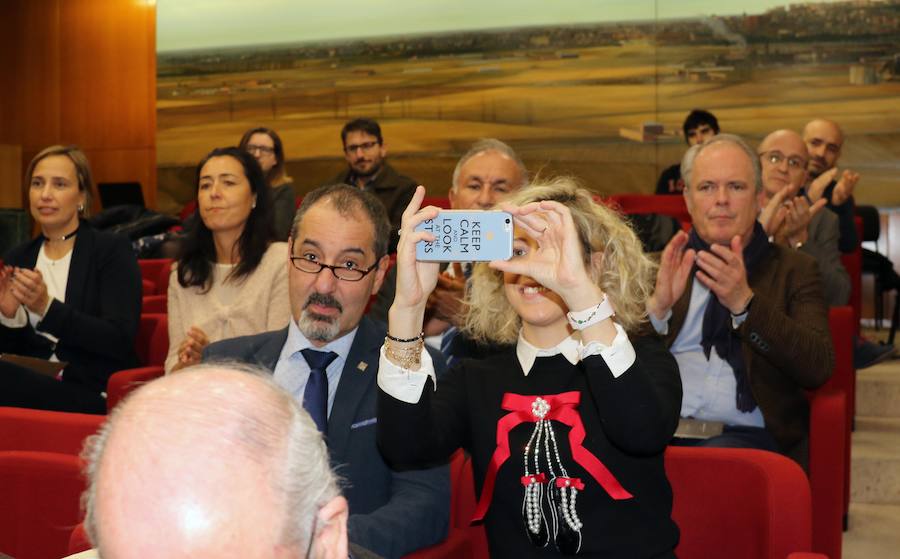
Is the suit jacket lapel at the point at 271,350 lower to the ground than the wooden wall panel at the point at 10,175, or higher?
lower

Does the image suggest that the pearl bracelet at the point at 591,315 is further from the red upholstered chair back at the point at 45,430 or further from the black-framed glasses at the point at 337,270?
the red upholstered chair back at the point at 45,430

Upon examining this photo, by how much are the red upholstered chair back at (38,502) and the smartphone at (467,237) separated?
76 cm

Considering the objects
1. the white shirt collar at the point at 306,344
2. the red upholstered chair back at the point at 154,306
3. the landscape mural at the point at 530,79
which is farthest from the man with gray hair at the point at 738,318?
the landscape mural at the point at 530,79

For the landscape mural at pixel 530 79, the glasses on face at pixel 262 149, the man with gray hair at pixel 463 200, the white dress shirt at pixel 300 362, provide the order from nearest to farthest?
1. the white dress shirt at pixel 300 362
2. the man with gray hair at pixel 463 200
3. the glasses on face at pixel 262 149
4. the landscape mural at pixel 530 79

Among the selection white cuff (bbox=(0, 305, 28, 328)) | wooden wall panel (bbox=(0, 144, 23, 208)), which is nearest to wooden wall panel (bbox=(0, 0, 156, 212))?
wooden wall panel (bbox=(0, 144, 23, 208))

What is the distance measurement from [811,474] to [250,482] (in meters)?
2.20

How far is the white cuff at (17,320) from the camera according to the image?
3672mm

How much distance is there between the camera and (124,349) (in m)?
3.63

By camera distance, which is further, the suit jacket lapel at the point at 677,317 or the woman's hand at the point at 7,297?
the woman's hand at the point at 7,297

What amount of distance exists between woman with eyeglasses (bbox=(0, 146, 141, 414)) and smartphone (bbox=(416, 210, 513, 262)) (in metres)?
2.00

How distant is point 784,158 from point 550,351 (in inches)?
106

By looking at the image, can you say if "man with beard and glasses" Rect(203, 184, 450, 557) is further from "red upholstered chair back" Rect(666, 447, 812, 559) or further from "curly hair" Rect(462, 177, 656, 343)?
"red upholstered chair back" Rect(666, 447, 812, 559)

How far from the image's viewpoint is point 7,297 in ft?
11.8

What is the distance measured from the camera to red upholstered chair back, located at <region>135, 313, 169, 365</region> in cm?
379
